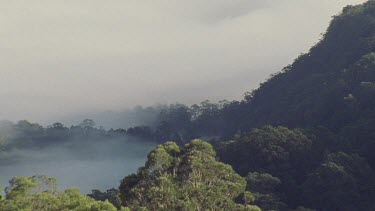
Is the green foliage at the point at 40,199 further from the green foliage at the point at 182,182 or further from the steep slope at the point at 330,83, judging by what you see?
the steep slope at the point at 330,83

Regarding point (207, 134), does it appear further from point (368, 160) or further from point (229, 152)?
point (368, 160)

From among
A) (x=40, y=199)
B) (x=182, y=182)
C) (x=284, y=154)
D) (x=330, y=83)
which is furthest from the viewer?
(x=330, y=83)

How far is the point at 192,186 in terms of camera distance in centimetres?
4822

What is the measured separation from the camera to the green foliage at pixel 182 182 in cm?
4531

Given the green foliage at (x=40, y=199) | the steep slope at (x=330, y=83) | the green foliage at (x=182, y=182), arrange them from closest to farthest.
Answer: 1. the green foliage at (x=40, y=199)
2. the green foliage at (x=182, y=182)
3. the steep slope at (x=330, y=83)

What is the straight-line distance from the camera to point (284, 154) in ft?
333

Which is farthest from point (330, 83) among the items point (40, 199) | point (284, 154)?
point (40, 199)

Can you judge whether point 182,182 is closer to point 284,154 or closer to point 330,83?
point 284,154

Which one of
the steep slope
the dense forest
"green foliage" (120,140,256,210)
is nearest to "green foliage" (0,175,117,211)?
the dense forest

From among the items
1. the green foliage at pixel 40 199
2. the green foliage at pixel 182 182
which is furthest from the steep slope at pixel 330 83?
the green foliage at pixel 40 199

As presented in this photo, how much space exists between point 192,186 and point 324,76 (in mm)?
100349

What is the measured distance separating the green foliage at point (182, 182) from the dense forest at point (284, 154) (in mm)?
89

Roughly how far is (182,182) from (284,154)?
5613 cm

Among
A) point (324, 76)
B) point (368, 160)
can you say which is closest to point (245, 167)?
point (368, 160)
